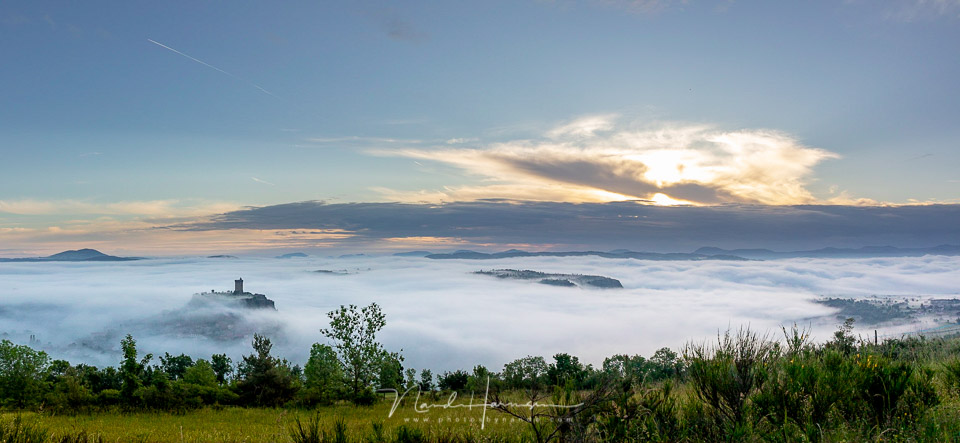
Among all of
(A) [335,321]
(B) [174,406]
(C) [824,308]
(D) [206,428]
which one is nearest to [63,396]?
(B) [174,406]

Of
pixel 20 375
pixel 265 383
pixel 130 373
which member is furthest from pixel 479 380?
pixel 20 375

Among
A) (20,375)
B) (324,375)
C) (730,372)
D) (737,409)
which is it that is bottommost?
(324,375)

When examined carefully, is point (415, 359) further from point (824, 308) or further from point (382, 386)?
point (824, 308)

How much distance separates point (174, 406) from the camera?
61.9 ft

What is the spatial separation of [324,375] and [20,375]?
11.3m

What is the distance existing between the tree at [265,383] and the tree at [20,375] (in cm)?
736

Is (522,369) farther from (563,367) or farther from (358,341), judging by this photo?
(358,341)

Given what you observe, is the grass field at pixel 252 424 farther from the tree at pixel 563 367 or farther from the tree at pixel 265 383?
the tree at pixel 563 367

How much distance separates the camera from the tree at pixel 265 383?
20.5 m

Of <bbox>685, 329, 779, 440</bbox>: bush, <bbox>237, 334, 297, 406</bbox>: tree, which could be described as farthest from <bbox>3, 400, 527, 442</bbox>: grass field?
<bbox>685, 329, 779, 440</bbox>: bush

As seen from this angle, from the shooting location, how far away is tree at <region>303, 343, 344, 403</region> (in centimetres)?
2186

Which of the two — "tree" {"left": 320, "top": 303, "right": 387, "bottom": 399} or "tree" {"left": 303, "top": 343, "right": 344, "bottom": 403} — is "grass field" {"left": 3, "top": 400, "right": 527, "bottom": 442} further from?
"tree" {"left": 320, "top": 303, "right": 387, "bottom": 399}

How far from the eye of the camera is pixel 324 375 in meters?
22.8

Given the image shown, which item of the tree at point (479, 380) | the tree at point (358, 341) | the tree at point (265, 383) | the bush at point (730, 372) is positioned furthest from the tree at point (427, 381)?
the bush at point (730, 372)
